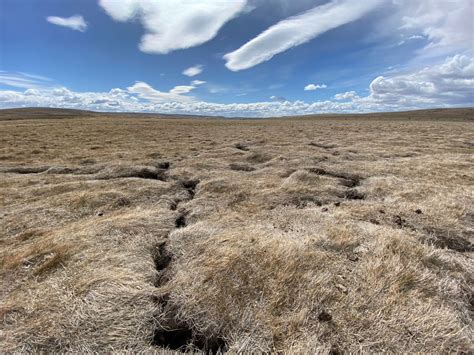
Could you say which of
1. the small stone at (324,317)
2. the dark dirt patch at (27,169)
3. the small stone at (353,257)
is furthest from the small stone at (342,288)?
the dark dirt patch at (27,169)

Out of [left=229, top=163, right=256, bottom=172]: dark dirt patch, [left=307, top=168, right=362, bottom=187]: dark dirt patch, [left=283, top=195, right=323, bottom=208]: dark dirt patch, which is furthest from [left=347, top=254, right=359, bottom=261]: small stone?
[left=229, top=163, right=256, bottom=172]: dark dirt patch

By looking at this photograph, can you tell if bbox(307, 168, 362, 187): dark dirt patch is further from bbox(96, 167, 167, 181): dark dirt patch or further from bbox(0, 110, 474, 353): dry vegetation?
bbox(96, 167, 167, 181): dark dirt patch

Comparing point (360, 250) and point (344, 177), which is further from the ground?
point (360, 250)

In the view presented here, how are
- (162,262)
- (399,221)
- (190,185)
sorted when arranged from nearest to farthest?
1. (162,262)
2. (399,221)
3. (190,185)

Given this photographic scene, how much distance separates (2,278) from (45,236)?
1918 mm

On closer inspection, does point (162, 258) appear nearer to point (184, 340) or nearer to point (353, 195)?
point (184, 340)

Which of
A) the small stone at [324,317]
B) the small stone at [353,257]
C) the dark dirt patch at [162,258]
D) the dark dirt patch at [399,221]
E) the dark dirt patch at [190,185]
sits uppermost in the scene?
the small stone at [353,257]

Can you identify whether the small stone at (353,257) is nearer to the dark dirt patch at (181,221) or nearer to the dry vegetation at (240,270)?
the dry vegetation at (240,270)

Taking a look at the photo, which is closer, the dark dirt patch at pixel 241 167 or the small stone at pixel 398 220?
the small stone at pixel 398 220

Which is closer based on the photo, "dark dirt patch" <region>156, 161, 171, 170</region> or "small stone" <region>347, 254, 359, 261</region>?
"small stone" <region>347, 254, 359, 261</region>

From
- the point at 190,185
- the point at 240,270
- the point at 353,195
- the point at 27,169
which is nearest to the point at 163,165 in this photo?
the point at 190,185

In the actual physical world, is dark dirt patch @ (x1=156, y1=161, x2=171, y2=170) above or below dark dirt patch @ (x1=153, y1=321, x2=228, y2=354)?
below

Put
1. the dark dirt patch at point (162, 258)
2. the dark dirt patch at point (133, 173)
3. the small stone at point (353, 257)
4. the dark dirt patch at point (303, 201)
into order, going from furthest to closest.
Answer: the dark dirt patch at point (133, 173), the dark dirt patch at point (303, 201), the dark dirt patch at point (162, 258), the small stone at point (353, 257)

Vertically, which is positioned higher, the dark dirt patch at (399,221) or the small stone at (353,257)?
the small stone at (353,257)
